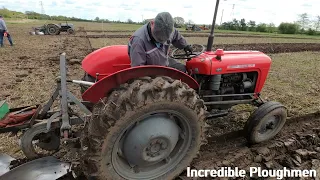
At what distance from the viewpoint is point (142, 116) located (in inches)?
83.4

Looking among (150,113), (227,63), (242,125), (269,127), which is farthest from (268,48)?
(150,113)

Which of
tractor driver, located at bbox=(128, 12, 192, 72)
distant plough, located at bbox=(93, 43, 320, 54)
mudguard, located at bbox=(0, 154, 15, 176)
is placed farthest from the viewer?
distant plough, located at bbox=(93, 43, 320, 54)

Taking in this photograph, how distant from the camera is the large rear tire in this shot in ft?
6.51

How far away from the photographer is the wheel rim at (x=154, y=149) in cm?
223

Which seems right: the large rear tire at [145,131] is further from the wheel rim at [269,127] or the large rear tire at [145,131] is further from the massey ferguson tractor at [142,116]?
the wheel rim at [269,127]

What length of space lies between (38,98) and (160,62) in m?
3.09

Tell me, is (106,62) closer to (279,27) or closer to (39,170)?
(39,170)

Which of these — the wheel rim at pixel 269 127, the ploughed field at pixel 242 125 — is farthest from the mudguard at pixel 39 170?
the wheel rim at pixel 269 127

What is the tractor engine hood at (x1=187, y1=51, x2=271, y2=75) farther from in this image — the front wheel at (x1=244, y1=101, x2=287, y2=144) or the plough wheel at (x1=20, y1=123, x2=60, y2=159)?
the plough wheel at (x1=20, y1=123, x2=60, y2=159)

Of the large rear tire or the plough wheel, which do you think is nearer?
the large rear tire

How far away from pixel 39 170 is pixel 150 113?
120 centimetres

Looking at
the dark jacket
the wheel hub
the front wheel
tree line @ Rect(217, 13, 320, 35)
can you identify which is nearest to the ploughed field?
the front wheel

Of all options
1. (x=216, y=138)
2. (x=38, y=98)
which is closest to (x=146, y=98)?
(x=216, y=138)

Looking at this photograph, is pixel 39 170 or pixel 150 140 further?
pixel 39 170
